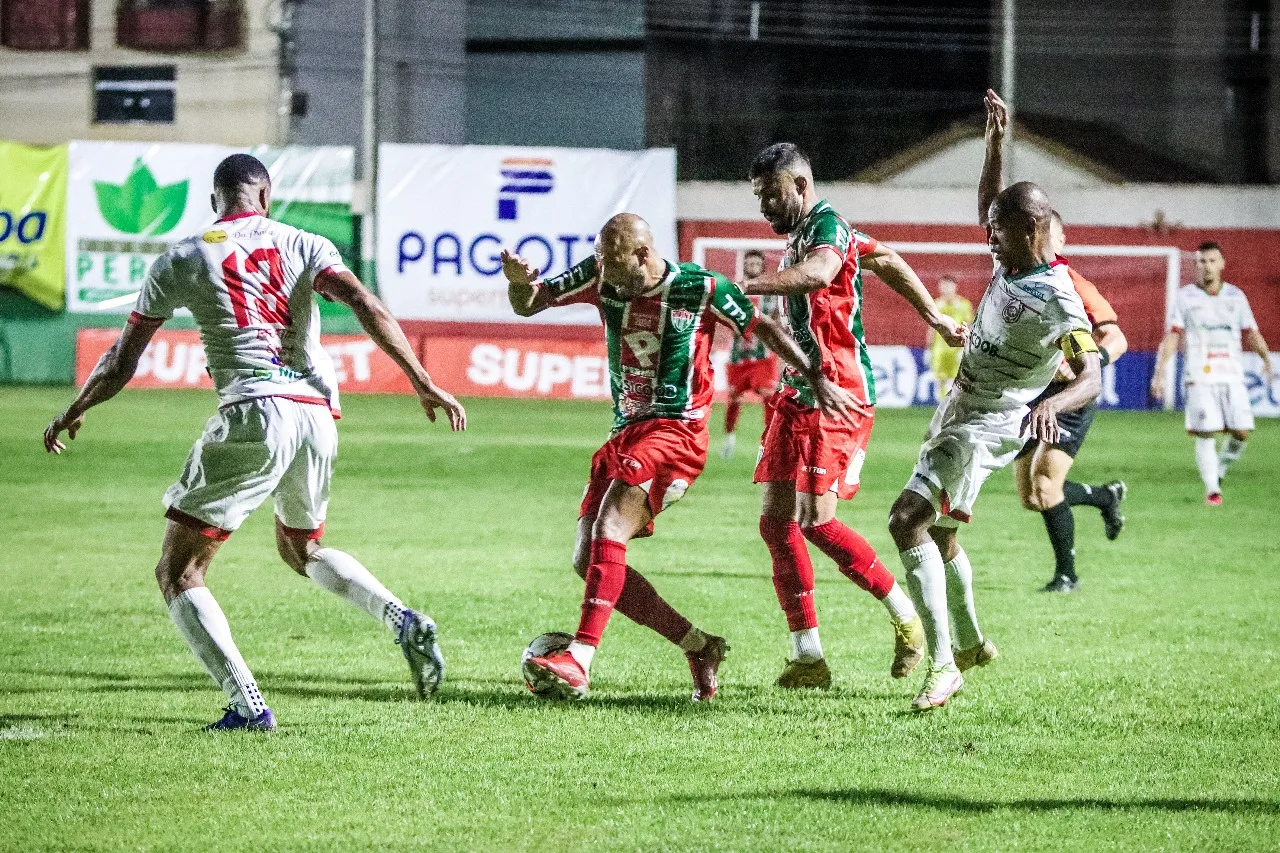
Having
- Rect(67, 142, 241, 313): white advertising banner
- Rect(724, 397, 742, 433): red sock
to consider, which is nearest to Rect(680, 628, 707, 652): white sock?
Rect(724, 397, 742, 433): red sock

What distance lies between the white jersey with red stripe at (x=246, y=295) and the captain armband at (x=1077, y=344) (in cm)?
258

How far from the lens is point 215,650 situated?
5.88 m

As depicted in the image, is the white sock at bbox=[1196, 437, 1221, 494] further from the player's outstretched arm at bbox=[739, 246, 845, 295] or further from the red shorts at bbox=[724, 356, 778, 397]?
the player's outstretched arm at bbox=[739, 246, 845, 295]

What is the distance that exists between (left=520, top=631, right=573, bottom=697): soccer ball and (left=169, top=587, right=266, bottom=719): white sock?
94cm

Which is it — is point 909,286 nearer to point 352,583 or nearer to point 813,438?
point 813,438

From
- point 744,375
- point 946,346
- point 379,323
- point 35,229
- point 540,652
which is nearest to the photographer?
point 379,323

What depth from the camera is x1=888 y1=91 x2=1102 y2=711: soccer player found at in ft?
20.5

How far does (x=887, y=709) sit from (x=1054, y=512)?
3719 mm

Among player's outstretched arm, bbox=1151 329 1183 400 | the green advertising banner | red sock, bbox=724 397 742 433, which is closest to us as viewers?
player's outstretched arm, bbox=1151 329 1183 400

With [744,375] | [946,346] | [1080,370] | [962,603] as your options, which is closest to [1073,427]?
[962,603]

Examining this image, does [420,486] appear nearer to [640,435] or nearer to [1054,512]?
[1054,512]

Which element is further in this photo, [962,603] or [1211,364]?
[1211,364]

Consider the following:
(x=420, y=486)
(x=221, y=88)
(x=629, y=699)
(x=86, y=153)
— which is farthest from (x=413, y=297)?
(x=629, y=699)

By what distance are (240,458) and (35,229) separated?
25889mm
